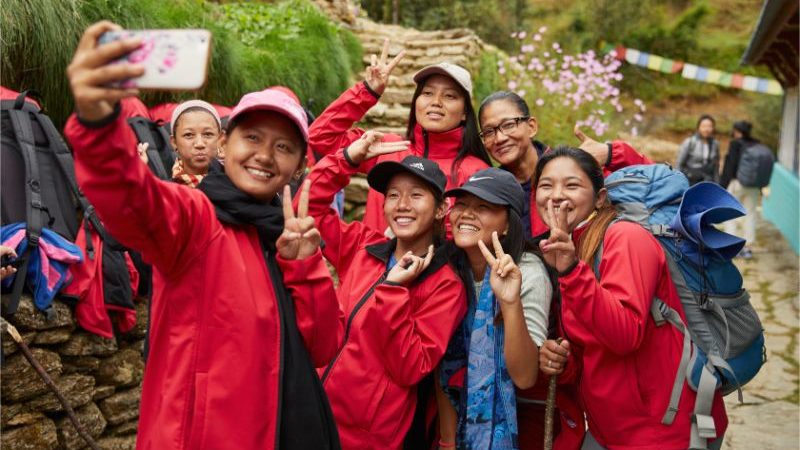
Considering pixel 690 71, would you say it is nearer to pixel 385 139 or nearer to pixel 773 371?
pixel 773 371

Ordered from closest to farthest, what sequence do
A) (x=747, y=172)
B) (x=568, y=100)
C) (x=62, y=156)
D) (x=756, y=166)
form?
(x=62, y=156) < (x=568, y=100) < (x=756, y=166) < (x=747, y=172)

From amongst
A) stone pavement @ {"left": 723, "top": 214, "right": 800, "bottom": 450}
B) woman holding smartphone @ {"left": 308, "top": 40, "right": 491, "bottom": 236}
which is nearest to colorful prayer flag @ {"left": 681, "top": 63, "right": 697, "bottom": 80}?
stone pavement @ {"left": 723, "top": 214, "right": 800, "bottom": 450}

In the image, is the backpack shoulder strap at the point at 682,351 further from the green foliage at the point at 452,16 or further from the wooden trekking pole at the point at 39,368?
the green foliage at the point at 452,16

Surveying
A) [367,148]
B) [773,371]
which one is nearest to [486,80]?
[773,371]

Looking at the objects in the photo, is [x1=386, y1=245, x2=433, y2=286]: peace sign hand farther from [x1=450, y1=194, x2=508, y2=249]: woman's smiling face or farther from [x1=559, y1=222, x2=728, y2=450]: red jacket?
[x1=559, y1=222, x2=728, y2=450]: red jacket

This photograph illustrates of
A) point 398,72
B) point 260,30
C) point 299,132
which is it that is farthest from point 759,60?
point 299,132

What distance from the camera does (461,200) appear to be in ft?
9.14

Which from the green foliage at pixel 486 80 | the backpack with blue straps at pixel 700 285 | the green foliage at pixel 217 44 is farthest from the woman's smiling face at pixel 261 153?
the green foliage at pixel 486 80

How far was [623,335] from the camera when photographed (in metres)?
2.22

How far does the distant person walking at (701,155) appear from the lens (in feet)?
32.6

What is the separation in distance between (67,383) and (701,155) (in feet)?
29.3

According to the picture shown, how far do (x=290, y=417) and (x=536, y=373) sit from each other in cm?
98

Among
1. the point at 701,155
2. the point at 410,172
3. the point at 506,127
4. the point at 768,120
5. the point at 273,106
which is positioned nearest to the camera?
the point at 273,106

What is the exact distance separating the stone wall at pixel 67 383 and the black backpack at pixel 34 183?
1.01ft
